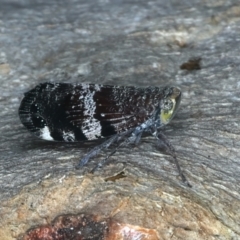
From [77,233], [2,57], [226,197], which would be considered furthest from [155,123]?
[2,57]

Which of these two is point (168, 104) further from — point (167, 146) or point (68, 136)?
point (68, 136)

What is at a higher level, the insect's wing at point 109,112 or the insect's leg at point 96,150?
the insect's wing at point 109,112

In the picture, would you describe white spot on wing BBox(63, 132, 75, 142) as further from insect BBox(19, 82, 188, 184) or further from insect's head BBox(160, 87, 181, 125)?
insect's head BBox(160, 87, 181, 125)

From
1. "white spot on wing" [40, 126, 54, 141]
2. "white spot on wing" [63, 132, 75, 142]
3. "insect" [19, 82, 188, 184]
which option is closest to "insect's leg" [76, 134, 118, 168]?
"insect" [19, 82, 188, 184]

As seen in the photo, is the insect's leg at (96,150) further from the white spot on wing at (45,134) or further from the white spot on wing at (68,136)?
the white spot on wing at (45,134)

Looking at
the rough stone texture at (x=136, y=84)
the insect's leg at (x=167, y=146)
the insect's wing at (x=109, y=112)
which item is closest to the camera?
the rough stone texture at (x=136, y=84)

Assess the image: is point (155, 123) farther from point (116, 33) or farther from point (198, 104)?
point (116, 33)

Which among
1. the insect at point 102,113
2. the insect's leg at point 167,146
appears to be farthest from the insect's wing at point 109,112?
the insect's leg at point 167,146
